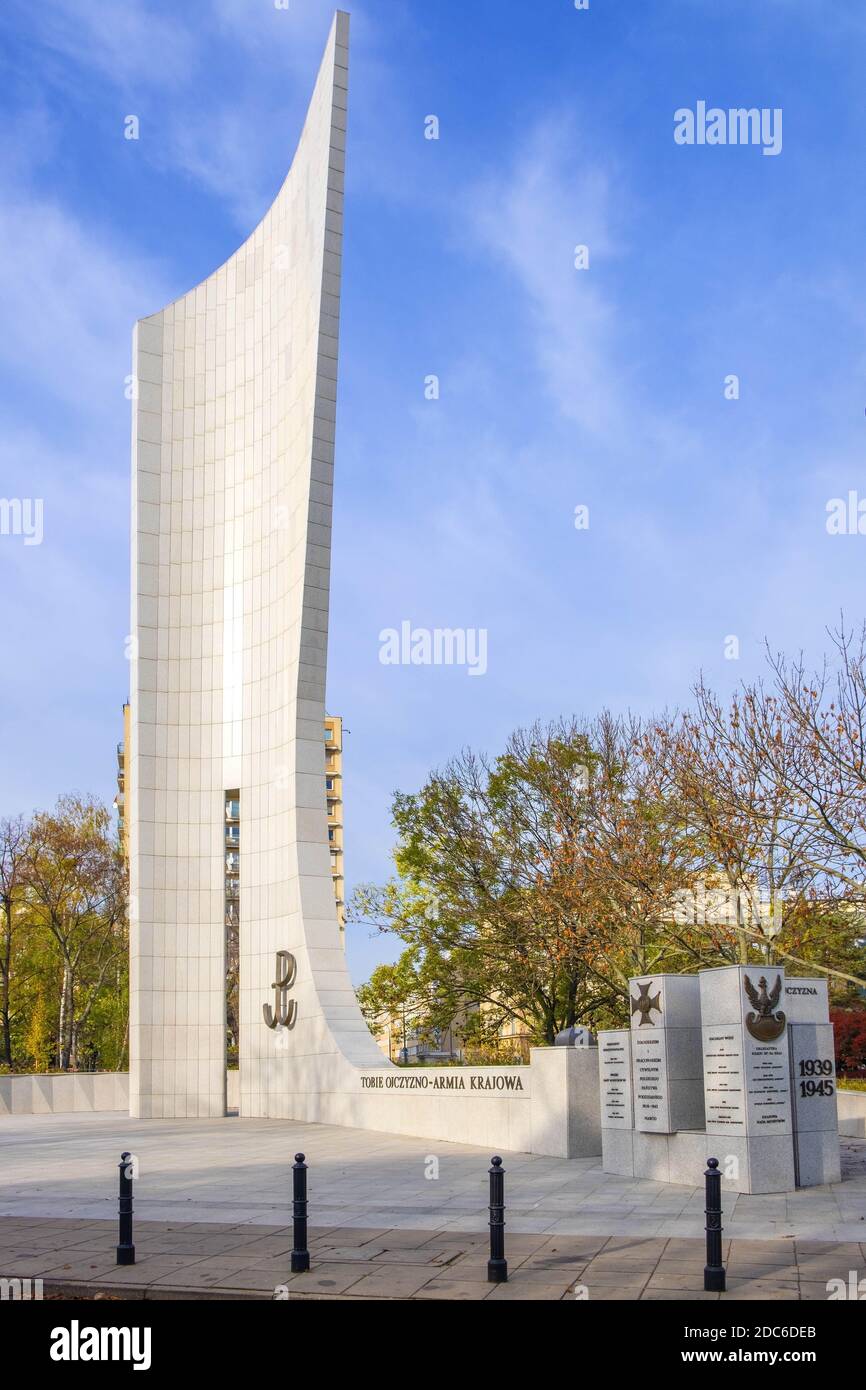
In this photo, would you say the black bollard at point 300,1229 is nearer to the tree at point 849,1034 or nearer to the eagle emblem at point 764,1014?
the eagle emblem at point 764,1014

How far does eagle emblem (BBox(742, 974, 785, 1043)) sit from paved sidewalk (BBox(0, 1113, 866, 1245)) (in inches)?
72.7

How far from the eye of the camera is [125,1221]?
1111 cm

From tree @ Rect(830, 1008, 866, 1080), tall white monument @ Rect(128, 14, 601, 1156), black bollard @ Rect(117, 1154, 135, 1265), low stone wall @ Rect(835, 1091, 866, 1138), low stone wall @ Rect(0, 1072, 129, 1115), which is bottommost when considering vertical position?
low stone wall @ Rect(0, 1072, 129, 1115)

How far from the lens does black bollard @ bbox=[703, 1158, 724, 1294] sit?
30.7 ft

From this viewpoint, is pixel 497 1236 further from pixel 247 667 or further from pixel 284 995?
pixel 247 667

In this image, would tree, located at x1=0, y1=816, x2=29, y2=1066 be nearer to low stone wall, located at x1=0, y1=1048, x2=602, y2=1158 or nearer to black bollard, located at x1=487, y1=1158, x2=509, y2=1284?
low stone wall, located at x1=0, y1=1048, x2=602, y2=1158

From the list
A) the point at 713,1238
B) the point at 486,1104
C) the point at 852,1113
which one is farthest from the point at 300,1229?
the point at 852,1113

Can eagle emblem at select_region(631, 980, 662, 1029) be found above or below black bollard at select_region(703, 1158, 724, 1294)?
above

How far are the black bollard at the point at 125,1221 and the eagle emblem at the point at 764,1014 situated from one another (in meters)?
7.83

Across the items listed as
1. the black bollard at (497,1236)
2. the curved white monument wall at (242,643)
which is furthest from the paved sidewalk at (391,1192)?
the curved white monument wall at (242,643)

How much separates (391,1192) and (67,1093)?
24.4 m

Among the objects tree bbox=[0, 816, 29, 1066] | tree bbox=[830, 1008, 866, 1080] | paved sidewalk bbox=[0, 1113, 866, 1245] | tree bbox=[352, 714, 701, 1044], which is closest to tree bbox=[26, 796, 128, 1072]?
tree bbox=[0, 816, 29, 1066]

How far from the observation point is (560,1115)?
19.3m
